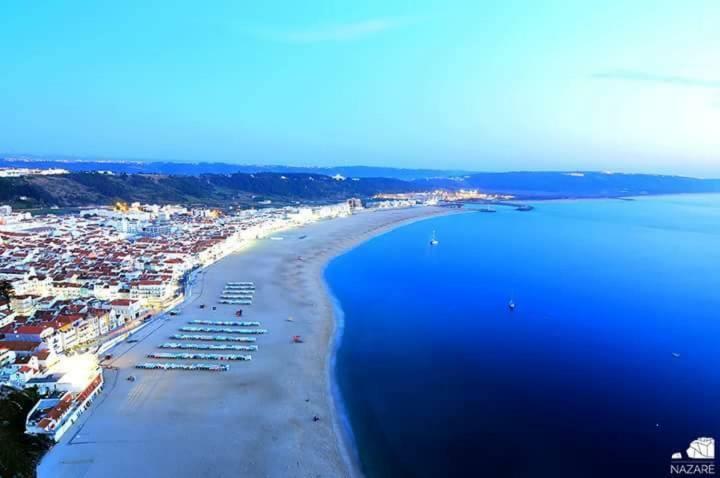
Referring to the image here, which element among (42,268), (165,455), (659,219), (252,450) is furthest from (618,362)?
(659,219)

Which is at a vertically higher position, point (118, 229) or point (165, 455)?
point (118, 229)

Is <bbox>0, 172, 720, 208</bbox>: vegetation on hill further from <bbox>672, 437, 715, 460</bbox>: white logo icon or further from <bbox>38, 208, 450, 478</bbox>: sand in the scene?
<bbox>672, 437, 715, 460</bbox>: white logo icon

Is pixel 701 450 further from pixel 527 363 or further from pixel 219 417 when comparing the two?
pixel 219 417

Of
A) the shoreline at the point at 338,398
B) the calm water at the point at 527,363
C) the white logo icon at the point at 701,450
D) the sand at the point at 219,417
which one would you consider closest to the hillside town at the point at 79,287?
the sand at the point at 219,417

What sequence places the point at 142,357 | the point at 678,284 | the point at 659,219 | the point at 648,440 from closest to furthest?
the point at 648,440 < the point at 142,357 < the point at 678,284 < the point at 659,219

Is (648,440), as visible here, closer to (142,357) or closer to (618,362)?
(618,362)

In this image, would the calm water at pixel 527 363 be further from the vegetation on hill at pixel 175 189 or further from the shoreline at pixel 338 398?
the vegetation on hill at pixel 175 189
